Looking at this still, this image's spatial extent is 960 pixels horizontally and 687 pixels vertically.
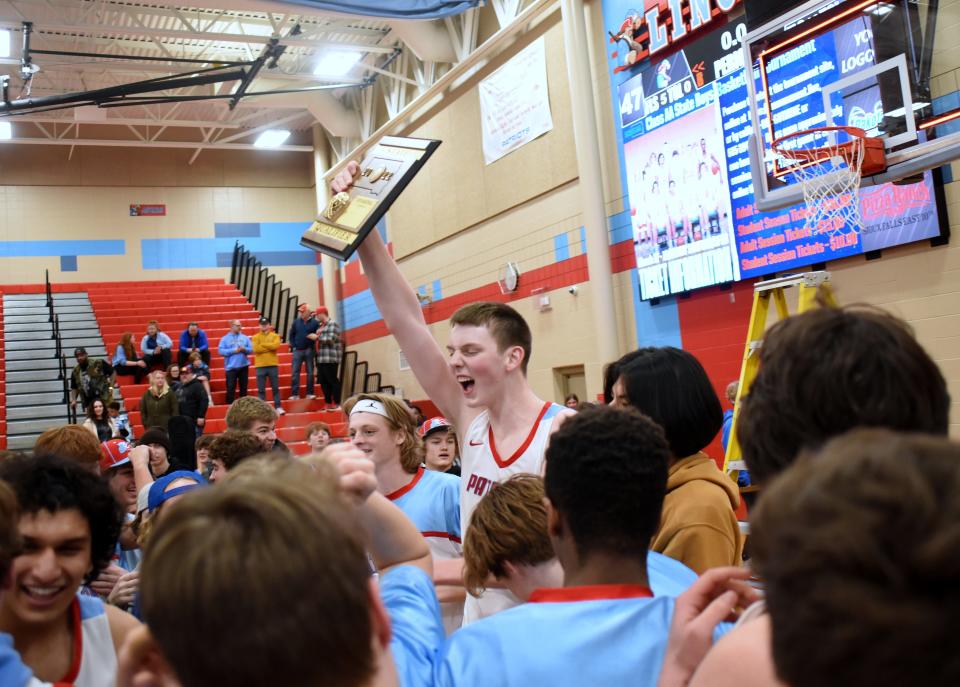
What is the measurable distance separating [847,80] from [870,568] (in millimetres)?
6976

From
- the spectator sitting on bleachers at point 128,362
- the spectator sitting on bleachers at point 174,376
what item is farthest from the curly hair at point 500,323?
the spectator sitting on bleachers at point 128,362

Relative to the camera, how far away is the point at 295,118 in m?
20.0

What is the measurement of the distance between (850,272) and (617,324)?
3.31m

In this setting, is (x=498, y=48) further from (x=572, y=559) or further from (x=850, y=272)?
(x=572, y=559)

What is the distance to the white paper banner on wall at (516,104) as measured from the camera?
39.9 ft

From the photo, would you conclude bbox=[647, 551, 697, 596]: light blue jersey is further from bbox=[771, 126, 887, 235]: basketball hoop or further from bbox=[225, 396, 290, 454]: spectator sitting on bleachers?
bbox=[771, 126, 887, 235]: basketball hoop

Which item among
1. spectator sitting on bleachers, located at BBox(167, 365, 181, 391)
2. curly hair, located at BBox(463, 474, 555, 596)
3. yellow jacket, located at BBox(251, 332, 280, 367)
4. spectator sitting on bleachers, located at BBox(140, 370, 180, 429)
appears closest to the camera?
curly hair, located at BBox(463, 474, 555, 596)

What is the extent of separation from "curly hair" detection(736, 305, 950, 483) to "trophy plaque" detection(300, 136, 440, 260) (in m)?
1.80

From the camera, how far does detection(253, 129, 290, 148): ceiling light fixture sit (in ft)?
65.5

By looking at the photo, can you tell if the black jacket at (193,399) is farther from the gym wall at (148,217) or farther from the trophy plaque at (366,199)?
the trophy plaque at (366,199)

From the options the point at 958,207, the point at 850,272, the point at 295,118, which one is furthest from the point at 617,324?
the point at 295,118

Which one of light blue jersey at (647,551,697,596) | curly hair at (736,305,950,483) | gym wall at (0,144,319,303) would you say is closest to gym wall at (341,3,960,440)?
gym wall at (0,144,319,303)

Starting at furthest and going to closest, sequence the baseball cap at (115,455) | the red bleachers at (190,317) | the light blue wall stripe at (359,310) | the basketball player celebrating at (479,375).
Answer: the light blue wall stripe at (359,310) → the red bleachers at (190,317) → the baseball cap at (115,455) → the basketball player celebrating at (479,375)

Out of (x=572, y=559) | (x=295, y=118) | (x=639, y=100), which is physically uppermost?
(x=295, y=118)
